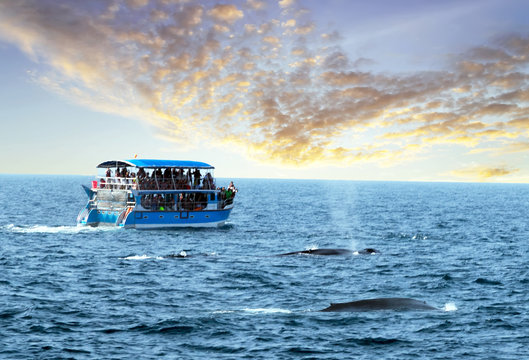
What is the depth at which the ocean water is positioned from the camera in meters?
22.2

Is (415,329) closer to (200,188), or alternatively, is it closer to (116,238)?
(116,238)

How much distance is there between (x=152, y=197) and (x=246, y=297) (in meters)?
36.1

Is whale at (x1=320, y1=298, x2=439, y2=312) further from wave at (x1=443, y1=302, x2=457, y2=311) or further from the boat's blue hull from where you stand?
the boat's blue hull

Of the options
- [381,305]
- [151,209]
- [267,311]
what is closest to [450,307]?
[381,305]

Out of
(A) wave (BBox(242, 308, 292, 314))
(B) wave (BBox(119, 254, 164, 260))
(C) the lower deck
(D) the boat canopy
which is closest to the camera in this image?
(A) wave (BBox(242, 308, 292, 314))

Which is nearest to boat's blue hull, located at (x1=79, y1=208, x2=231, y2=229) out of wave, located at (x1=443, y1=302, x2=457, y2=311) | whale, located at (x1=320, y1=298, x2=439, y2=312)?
whale, located at (x1=320, y1=298, x2=439, y2=312)

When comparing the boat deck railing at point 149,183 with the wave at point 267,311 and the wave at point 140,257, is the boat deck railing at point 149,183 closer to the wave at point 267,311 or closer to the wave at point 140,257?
the wave at point 140,257

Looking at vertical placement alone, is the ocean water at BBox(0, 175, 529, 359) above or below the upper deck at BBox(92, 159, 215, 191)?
below

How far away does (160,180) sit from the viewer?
65562 millimetres

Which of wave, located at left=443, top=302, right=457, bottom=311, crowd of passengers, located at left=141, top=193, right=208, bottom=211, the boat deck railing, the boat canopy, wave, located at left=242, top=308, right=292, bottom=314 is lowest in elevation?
wave, located at left=443, top=302, right=457, bottom=311

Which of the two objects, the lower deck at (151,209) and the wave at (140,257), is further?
the lower deck at (151,209)

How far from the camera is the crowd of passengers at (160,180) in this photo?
209 feet

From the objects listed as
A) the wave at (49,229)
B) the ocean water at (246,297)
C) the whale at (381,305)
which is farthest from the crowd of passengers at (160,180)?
the whale at (381,305)

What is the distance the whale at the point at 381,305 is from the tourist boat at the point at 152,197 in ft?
130
